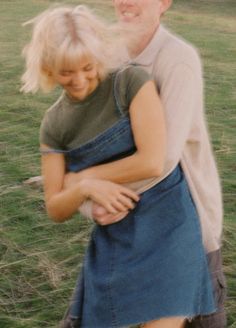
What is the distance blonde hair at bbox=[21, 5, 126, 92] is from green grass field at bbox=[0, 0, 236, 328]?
269 mm

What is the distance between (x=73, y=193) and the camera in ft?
6.36

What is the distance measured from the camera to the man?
1.86 metres

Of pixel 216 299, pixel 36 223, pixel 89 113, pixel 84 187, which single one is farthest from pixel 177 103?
pixel 36 223

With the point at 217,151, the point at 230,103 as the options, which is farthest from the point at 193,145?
the point at 230,103

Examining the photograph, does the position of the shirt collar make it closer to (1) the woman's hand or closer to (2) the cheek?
(2) the cheek

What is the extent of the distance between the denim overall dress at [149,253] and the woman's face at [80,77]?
68 mm

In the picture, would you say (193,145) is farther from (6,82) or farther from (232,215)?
(6,82)

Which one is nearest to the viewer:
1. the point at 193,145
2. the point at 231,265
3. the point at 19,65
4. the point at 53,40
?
the point at 53,40

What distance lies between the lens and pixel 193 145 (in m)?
2.02

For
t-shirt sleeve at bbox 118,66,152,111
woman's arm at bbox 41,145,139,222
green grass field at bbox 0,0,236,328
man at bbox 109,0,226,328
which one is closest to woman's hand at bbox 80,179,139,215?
woman's arm at bbox 41,145,139,222

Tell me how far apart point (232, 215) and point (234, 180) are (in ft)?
1.66

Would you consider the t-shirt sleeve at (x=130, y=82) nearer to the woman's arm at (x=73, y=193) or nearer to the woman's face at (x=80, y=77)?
the woman's face at (x=80, y=77)

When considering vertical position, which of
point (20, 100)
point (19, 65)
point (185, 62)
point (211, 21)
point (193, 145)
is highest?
point (185, 62)

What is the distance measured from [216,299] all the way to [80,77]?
0.89 metres
